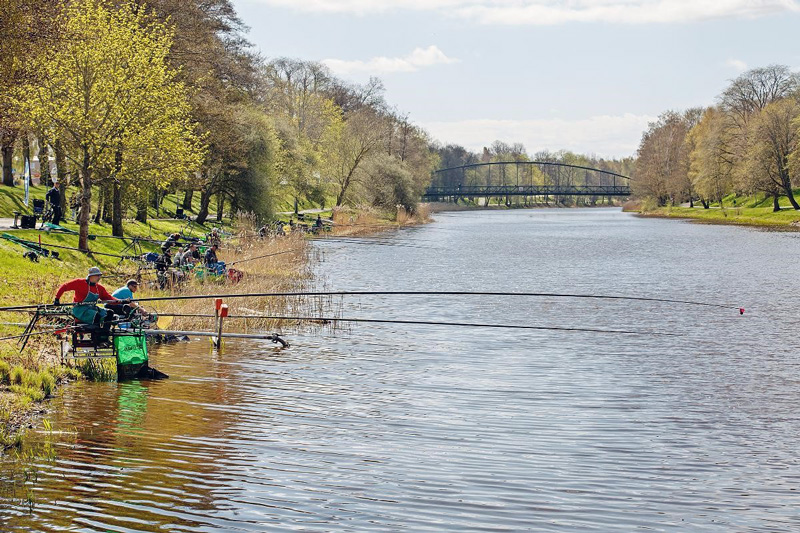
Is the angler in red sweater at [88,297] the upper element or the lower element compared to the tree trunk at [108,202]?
lower

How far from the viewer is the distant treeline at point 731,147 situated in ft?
270

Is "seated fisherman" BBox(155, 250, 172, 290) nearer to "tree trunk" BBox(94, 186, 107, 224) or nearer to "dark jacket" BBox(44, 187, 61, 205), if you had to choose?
"dark jacket" BBox(44, 187, 61, 205)

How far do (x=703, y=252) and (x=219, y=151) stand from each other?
27891mm

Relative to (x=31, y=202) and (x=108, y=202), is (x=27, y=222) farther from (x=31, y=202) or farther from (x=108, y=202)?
(x=31, y=202)

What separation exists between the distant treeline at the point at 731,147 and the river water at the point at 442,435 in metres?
60.3

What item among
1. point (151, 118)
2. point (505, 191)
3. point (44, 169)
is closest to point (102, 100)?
point (151, 118)

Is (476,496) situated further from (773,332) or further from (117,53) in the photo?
(117,53)

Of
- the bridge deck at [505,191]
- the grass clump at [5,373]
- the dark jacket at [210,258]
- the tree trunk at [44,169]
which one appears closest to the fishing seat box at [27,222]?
the tree trunk at [44,169]

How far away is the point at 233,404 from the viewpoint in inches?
621

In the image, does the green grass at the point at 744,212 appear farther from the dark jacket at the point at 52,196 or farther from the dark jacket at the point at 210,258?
the dark jacket at the point at 52,196

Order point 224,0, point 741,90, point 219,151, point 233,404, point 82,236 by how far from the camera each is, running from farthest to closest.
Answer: point 741,90 < point 224,0 < point 219,151 < point 82,236 < point 233,404

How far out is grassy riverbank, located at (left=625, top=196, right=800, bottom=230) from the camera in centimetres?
8206

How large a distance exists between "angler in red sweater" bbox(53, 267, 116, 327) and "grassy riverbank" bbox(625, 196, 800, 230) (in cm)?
7007

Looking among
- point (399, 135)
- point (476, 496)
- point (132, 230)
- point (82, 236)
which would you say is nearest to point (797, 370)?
point (476, 496)
